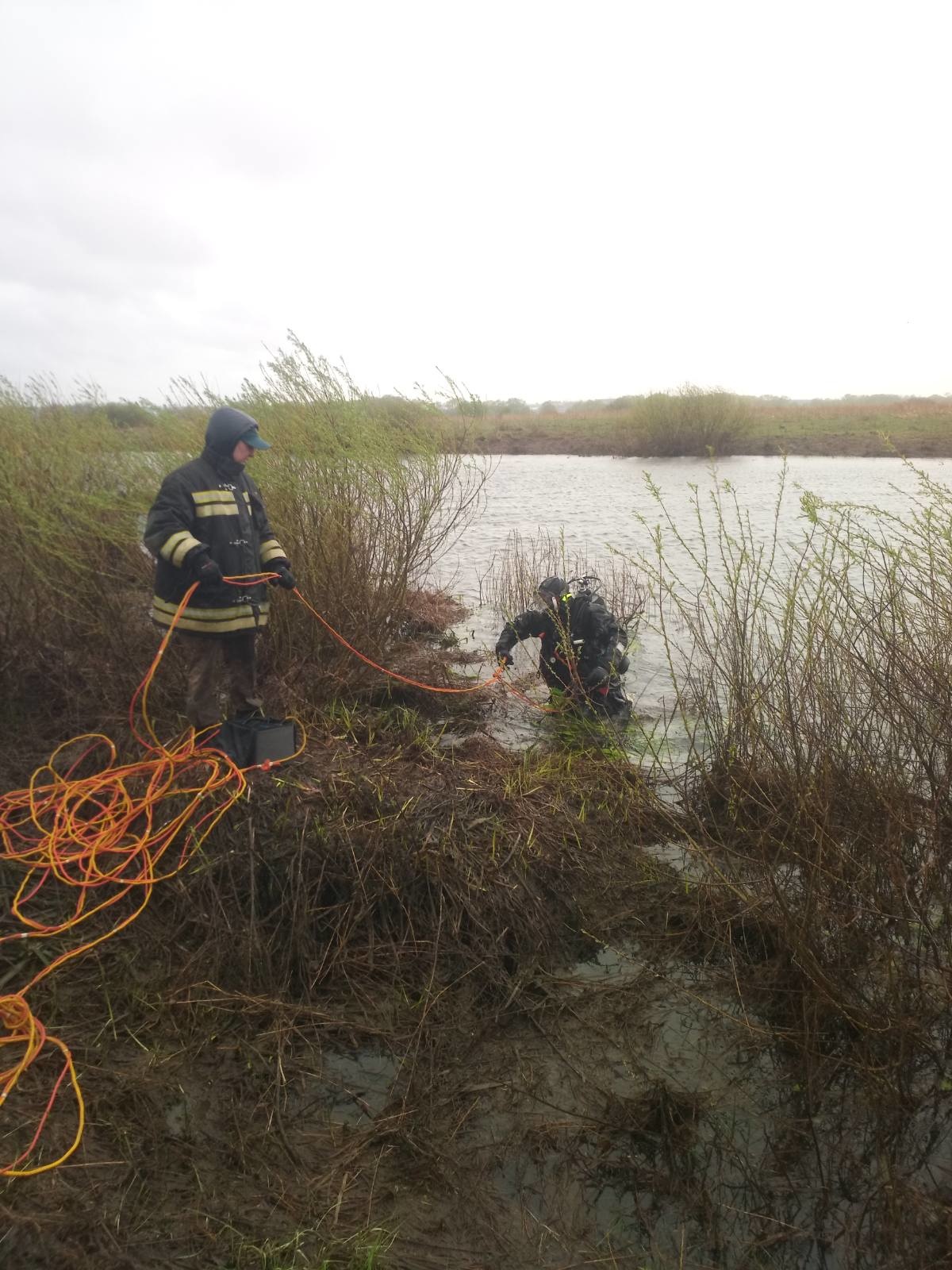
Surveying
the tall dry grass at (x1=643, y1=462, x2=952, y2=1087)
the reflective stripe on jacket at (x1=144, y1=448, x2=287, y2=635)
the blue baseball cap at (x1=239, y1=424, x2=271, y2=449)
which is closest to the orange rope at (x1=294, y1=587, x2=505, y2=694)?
the reflective stripe on jacket at (x1=144, y1=448, x2=287, y2=635)

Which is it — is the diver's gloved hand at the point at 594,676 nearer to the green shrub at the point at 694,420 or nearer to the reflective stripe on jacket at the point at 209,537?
the reflective stripe on jacket at the point at 209,537

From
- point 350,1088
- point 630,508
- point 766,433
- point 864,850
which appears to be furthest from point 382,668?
point 766,433

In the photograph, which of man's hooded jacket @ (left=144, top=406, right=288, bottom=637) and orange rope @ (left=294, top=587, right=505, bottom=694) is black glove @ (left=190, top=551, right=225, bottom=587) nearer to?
man's hooded jacket @ (left=144, top=406, right=288, bottom=637)

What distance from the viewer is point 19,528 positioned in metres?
5.06

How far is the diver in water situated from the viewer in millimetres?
4863

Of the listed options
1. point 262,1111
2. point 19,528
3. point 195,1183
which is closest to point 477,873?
point 262,1111

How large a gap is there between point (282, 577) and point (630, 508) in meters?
11.9

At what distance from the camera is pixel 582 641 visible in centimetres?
493

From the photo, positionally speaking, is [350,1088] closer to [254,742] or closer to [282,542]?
[254,742]

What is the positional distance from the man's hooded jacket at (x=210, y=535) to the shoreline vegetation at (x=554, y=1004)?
93 cm

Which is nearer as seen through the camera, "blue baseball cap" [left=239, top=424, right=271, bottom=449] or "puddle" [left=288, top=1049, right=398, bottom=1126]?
"puddle" [left=288, top=1049, right=398, bottom=1126]

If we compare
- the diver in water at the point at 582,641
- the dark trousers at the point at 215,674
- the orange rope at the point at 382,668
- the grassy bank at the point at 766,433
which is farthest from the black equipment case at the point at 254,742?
the grassy bank at the point at 766,433

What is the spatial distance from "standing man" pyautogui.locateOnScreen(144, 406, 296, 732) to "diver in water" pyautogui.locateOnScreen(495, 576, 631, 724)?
1682mm

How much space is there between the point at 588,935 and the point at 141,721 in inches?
125
